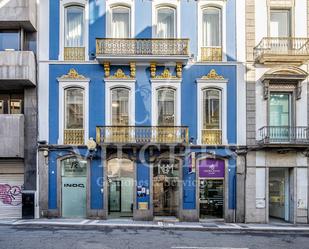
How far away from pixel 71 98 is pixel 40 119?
176cm

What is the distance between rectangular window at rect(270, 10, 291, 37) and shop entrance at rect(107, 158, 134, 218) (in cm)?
949

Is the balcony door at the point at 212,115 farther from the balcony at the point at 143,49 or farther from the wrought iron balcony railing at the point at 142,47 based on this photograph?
the wrought iron balcony railing at the point at 142,47

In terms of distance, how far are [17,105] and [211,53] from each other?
32.2 ft

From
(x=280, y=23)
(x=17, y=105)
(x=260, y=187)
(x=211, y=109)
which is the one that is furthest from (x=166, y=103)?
(x=17, y=105)

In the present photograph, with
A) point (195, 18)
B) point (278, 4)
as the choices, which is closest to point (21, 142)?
point (195, 18)

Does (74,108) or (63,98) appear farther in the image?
(74,108)

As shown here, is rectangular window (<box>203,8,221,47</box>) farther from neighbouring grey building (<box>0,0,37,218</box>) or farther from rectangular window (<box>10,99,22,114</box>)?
rectangular window (<box>10,99,22,114</box>)

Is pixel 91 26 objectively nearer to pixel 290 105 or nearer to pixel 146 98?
pixel 146 98

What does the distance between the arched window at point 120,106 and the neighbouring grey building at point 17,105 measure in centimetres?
376

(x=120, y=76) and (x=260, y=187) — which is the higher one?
(x=120, y=76)

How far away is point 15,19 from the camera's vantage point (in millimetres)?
15953

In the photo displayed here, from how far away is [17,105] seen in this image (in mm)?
17016

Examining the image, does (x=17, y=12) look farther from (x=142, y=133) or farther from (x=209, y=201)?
(x=209, y=201)

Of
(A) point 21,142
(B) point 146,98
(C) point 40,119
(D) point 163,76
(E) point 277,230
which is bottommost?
(E) point 277,230
